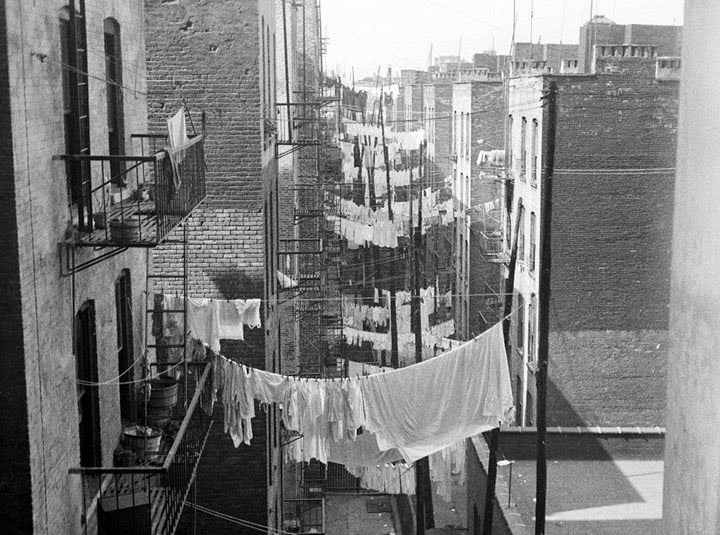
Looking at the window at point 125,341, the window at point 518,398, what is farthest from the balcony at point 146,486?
the window at point 518,398

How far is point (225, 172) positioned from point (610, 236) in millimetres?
15103

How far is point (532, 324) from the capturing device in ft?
103

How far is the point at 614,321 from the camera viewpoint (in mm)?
29422

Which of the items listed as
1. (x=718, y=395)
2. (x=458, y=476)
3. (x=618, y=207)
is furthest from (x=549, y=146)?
(x=458, y=476)

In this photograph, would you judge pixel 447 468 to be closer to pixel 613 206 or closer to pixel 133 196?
pixel 613 206

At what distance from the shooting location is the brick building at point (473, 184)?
40.5 m

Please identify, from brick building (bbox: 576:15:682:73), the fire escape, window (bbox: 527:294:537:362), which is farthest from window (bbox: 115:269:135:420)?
brick building (bbox: 576:15:682:73)

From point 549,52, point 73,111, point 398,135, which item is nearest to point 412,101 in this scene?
point 398,135

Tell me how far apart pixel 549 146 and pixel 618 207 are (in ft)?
41.9

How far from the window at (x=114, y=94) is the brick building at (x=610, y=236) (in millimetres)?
17528

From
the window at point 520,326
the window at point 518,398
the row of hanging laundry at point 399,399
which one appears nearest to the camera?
the row of hanging laundry at point 399,399

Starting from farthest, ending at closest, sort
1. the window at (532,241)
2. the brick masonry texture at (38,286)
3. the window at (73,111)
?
the window at (532,241), the window at (73,111), the brick masonry texture at (38,286)

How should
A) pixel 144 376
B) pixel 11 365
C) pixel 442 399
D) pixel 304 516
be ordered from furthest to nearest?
pixel 304 516
pixel 442 399
pixel 144 376
pixel 11 365

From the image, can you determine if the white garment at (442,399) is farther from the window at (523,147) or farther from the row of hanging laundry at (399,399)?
the window at (523,147)
